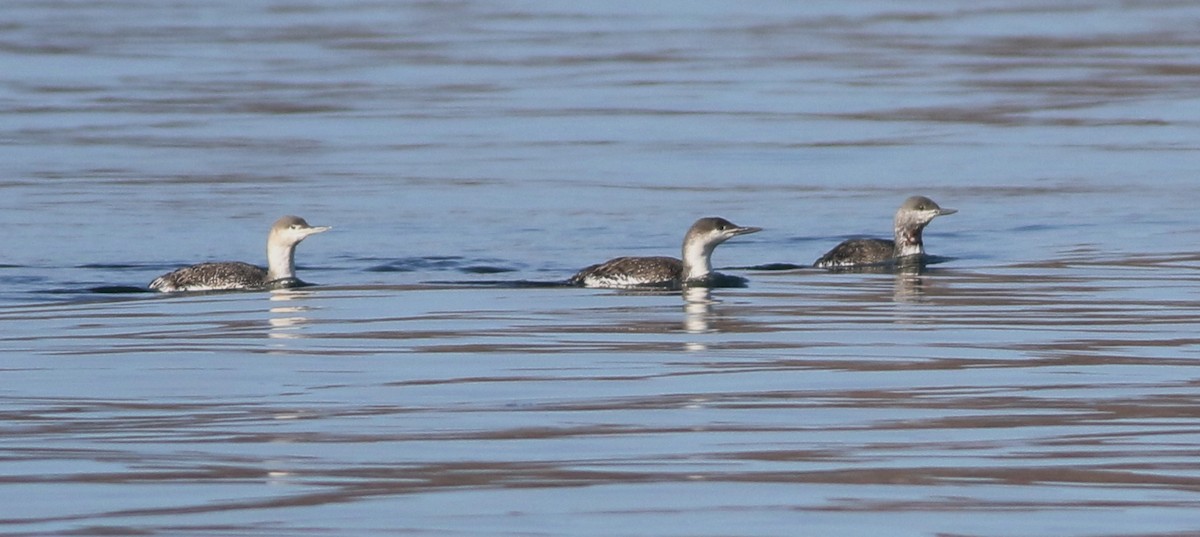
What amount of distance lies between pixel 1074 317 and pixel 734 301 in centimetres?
233

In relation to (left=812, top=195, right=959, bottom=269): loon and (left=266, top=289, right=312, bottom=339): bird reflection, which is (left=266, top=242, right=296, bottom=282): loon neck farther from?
(left=812, top=195, right=959, bottom=269): loon

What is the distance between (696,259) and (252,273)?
278 centimetres

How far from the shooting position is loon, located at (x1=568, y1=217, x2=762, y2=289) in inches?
628

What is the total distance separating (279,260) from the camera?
16375 millimetres

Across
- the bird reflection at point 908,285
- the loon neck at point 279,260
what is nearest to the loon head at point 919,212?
the bird reflection at point 908,285

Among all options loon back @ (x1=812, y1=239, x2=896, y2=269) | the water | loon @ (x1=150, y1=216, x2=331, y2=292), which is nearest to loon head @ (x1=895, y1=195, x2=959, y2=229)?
loon back @ (x1=812, y1=239, x2=896, y2=269)

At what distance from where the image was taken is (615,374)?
35.7 feet

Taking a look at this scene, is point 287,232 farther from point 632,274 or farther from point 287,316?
point 287,316

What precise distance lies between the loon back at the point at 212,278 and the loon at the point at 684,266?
6.50 feet

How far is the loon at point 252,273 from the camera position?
15.7m

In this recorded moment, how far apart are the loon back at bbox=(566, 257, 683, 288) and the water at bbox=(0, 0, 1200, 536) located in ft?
0.77

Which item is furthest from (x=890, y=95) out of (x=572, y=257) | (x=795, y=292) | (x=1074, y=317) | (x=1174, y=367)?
(x=1174, y=367)

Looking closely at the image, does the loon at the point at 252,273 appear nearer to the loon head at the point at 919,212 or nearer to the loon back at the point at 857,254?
the loon back at the point at 857,254

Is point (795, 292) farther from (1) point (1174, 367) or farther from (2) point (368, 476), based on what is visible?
(2) point (368, 476)
